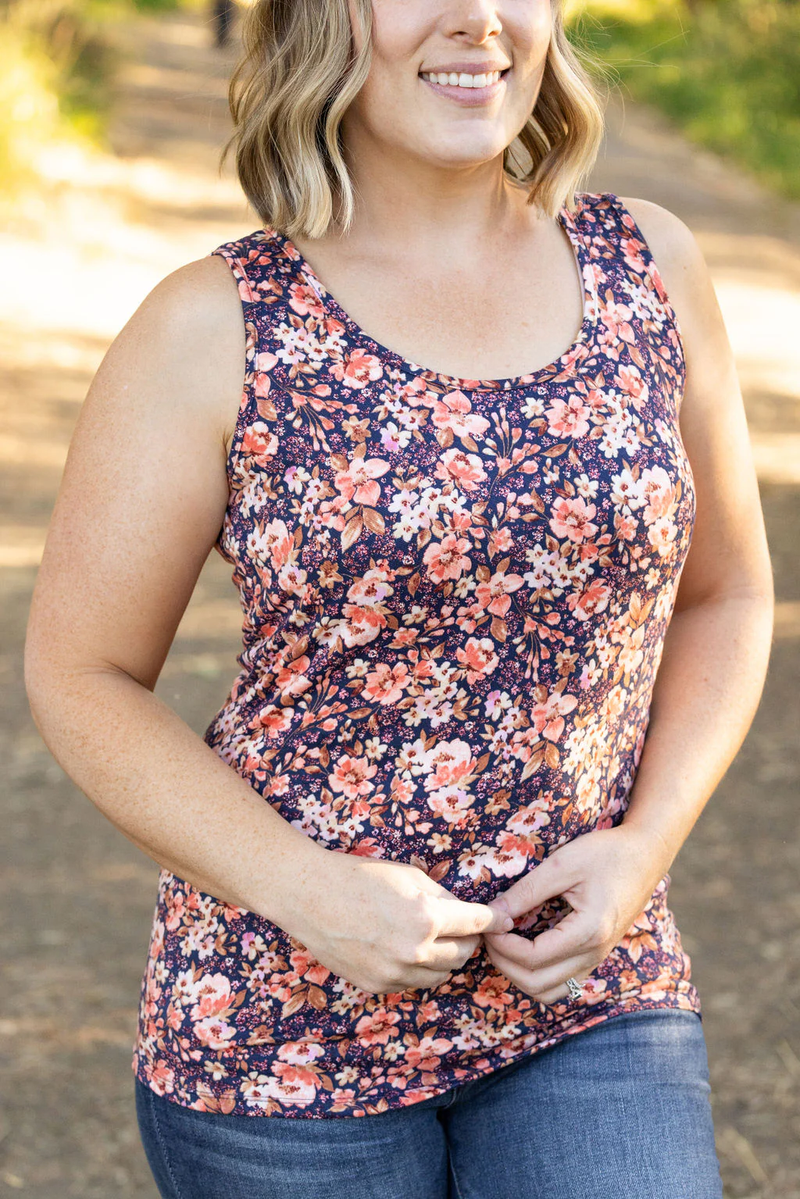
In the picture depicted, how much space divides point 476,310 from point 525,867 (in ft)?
2.16

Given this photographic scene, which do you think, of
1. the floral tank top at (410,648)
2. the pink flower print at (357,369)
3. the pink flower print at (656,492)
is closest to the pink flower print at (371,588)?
the floral tank top at (410,648)

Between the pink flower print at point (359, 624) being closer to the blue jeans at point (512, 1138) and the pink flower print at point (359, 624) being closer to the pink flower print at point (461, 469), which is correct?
the pink flower print at point (461, 469)

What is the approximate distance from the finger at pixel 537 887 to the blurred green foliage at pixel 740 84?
12.6m

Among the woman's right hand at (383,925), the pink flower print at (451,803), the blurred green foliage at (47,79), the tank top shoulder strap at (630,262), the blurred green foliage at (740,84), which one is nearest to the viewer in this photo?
the woman's right hand at (383,925)

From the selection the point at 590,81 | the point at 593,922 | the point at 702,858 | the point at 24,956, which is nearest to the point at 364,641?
the point at 593,922

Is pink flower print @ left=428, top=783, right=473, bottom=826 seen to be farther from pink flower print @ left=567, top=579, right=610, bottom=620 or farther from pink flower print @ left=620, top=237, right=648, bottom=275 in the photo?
pink flower print @ left=620, top=237, right=648, bottom=275

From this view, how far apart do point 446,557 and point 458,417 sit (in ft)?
0.52

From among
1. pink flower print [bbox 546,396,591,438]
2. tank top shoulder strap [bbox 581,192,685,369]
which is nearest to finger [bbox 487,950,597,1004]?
pink flower print [bbox 546,396,591,438]

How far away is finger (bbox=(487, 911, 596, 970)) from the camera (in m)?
1.60

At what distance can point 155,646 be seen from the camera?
1.68 m

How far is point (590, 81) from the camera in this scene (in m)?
1.90

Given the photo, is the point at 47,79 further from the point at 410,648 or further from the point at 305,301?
the point at 410,648

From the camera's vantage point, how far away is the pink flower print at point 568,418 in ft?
5.29

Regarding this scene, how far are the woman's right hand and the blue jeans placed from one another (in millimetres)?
198
